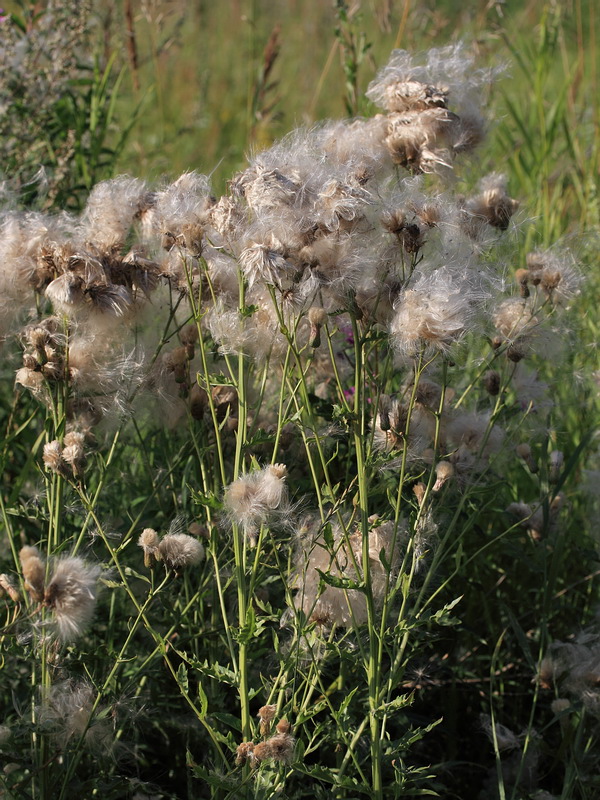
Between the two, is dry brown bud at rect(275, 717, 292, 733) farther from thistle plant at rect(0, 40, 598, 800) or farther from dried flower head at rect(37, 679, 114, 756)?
dried flower head at rect(37, 679, 114, 756)

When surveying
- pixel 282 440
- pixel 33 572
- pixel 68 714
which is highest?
pixel 33 572

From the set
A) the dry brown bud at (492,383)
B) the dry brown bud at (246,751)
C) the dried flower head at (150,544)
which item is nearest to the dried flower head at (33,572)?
the dried flower head at (150,544)

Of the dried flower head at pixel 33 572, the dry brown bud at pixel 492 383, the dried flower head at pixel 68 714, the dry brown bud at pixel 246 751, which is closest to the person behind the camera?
the dried flower head at pixel 33 572

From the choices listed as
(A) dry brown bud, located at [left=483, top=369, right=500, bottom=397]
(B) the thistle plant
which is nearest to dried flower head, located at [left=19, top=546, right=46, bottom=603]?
(B) the thistle plant

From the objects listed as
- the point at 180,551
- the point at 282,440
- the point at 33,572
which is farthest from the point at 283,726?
the point at 282,440

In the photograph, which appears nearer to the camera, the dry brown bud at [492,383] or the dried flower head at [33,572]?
the dried flower head at [33,572]

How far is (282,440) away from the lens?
166 centimetres

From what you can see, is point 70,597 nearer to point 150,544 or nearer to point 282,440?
point 150,544

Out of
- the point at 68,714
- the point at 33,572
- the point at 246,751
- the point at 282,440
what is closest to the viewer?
the point at 33,572

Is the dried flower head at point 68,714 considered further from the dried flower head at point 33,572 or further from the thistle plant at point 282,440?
the dried flower head at point 33,572

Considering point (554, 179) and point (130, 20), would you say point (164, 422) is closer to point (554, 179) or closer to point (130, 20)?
Answer: point (130, 20)

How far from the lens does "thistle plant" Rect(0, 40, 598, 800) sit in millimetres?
1386

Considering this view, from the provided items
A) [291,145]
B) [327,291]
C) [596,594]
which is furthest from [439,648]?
[291,145]

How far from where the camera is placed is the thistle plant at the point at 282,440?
139cm
